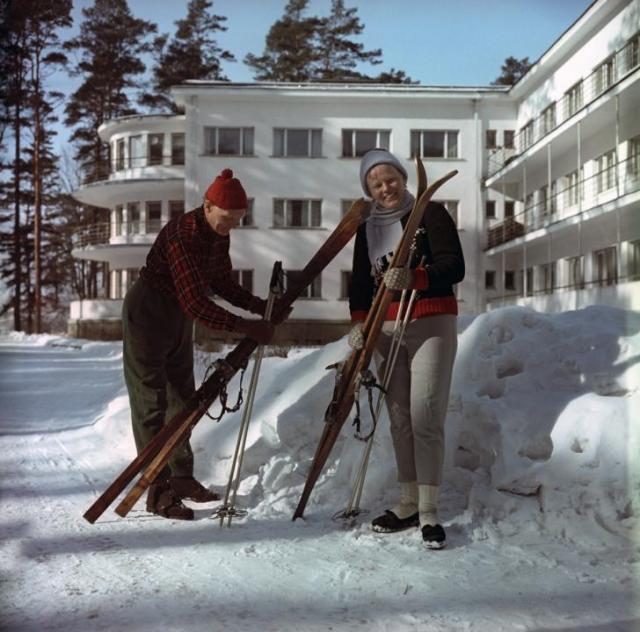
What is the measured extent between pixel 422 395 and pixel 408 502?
21.1 inches

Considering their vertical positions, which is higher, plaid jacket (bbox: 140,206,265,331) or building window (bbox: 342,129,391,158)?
building window (bbox: 342,129,391,158)

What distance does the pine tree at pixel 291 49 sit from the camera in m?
3.74

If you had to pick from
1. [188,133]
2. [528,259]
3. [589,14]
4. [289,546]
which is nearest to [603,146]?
[528,259]

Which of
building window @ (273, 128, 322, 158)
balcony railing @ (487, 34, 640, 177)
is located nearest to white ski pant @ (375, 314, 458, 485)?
balcony railing @ (487, 34, 640, 177)

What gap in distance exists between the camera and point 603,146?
14.5m

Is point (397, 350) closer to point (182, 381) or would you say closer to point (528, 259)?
point (182, 381)

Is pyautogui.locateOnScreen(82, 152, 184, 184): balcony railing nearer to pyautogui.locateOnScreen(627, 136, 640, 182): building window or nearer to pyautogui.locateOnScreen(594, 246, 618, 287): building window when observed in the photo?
pyautogui.locateOnScreen(594, 246, 618, 287): building window

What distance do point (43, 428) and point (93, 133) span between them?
17069 millimetres

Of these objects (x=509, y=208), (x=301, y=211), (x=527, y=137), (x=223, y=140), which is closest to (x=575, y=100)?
(x=527, y=137)

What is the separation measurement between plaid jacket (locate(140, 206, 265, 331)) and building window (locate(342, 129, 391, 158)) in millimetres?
14079

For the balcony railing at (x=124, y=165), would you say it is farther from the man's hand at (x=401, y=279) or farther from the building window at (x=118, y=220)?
the man's hand at (x=401, y=279)

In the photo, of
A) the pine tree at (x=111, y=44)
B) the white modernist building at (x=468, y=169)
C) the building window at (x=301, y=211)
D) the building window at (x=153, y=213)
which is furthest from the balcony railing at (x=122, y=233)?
the pine tree at (x=111, y=44)

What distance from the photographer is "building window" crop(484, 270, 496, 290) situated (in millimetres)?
17297

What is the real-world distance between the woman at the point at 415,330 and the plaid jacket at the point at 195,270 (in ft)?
2.12
